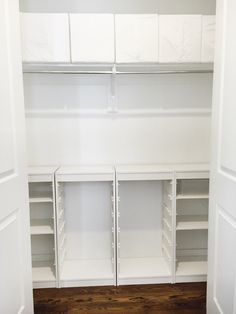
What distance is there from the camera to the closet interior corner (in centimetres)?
208

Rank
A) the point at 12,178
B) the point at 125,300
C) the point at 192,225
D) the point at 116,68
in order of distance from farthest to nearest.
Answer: the point at 192,225 < the point at 116,68 < the point at 125,300 < the point at 12,178

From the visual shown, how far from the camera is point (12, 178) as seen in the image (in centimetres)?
142

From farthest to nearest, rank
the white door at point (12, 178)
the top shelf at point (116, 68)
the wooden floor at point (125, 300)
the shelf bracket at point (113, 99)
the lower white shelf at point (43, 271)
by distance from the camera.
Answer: the shelf bracket at point (113, 99) → the lower white shelf at point (43, 271) → the top shelf at point (116, 68) → the wooden floor at point (125, 300) → the white door at point (12, 178)

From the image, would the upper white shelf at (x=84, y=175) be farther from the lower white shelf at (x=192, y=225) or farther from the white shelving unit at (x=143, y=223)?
the lower white shelf at (x=192, y=225)

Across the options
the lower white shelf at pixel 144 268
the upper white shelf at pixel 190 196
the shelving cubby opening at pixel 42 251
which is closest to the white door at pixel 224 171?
the upper white shelf at pixel 190 196

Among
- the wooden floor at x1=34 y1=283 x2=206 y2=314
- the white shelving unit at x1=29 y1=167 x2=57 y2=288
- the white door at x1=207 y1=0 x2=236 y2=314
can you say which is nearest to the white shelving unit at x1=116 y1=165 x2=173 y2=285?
the wooden floor at x1=34 y1=283 x2=206 y2=314

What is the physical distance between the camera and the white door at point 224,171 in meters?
1.33

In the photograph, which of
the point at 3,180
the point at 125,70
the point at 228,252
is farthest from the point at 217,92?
the point at 3,180

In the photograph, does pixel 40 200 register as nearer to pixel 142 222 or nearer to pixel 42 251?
pixel 42 251

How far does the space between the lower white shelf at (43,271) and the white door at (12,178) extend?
25.1 inches

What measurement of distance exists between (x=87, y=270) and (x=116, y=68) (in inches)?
65.8

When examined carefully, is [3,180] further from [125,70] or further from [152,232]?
[152,232]

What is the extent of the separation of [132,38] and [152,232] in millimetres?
1652

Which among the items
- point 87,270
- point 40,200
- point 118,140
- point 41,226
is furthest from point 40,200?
point 118,140
